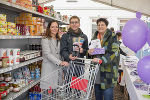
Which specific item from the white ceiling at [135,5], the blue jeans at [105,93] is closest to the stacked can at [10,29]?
the blue jeans at [105,93]

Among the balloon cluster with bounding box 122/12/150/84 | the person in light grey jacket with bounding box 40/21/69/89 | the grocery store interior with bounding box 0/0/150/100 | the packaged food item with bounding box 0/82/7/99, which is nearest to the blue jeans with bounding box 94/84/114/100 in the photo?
the grocery store interior with bounding box 0/0/150/100

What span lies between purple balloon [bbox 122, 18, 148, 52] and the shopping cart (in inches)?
20.3

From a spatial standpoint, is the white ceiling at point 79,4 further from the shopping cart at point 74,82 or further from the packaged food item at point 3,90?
the packaged food item at point 3,90

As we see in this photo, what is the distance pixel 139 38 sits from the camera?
1873 mm

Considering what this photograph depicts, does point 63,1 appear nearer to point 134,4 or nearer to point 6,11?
point 134,4

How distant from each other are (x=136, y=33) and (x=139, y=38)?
69 mm

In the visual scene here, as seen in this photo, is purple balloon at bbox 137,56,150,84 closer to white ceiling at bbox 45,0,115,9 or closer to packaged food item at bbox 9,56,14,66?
packaged food item at bbox 9,56,14,66

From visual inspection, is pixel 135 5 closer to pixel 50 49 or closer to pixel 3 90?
pixel 50 49

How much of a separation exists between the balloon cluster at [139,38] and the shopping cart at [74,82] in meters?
0.51

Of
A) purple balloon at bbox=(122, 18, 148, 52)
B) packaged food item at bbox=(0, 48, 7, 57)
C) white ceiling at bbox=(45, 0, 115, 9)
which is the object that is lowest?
packaged food item at bbox=(0, 48, 7, 57)

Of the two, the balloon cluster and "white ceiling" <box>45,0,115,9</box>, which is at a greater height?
"white ceiling" <box>45,0,115,9</box>

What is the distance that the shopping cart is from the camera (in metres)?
1.92

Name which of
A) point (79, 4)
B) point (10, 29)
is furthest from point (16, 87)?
point (79, 4)

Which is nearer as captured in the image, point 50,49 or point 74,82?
point 74,82
